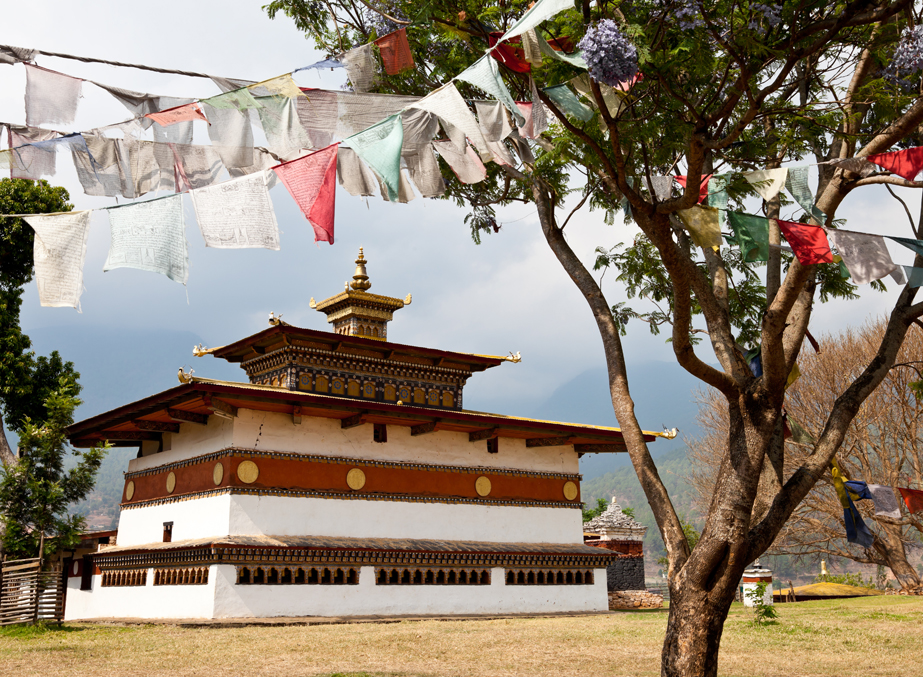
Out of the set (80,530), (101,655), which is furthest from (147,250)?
(80,530)

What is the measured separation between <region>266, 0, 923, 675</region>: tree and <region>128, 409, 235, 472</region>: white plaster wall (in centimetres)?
1047

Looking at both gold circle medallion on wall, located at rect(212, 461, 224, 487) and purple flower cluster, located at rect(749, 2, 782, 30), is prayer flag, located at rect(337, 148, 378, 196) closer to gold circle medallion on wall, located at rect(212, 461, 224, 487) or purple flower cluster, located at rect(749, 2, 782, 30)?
purple flower cluster, located at rect(749, 2, 782, 30)

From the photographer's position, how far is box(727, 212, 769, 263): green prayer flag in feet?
26.2

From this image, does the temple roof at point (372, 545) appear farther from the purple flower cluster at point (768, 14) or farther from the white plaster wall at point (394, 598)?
the purple flower cluster at point (768, 14)

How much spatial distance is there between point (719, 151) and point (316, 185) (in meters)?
4.86

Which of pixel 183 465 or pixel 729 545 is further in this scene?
pixel 183 465

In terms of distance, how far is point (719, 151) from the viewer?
9672mm

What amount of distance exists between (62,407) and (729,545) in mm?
12439

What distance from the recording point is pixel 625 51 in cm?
→ 658

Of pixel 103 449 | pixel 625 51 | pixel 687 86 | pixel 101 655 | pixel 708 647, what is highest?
pixel 687 86

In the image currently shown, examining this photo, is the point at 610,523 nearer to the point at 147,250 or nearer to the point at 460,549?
the point at 460,549

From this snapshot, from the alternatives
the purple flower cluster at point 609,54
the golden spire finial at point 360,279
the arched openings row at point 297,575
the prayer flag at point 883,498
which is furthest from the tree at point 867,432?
the purple flower cluster at point 609,54

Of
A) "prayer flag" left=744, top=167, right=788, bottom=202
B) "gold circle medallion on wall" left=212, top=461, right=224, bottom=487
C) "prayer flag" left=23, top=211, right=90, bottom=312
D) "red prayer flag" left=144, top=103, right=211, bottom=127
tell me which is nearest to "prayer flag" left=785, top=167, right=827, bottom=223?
"prayer flag" left=744, top=167, right=788, bottom=202

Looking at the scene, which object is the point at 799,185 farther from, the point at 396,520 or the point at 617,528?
the point at 617,528
